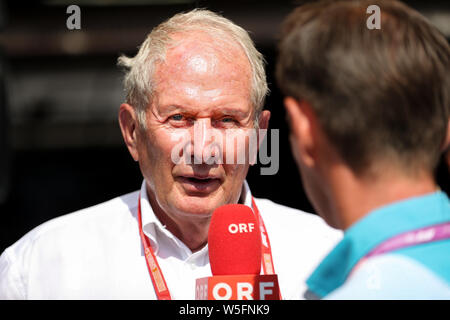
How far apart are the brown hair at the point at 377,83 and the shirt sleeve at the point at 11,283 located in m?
1.35

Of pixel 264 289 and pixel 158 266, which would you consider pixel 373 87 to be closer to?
pixel 264 289

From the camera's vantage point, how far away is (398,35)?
1188 mm

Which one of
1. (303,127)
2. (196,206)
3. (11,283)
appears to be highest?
(303,127)

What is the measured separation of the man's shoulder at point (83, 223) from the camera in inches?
88.6

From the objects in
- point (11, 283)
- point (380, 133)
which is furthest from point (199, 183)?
point (380, 133)

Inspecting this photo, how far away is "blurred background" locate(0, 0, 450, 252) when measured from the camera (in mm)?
4402

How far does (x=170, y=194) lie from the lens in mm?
2123

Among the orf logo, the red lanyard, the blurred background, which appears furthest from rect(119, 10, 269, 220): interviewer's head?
the blurred background

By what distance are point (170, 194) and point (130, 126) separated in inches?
13.8

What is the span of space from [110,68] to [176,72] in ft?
12.0

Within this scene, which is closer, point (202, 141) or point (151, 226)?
point (202, 141)

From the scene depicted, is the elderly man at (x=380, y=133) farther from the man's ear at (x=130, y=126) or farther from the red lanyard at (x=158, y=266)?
the man's ear at (x=130, y=126)

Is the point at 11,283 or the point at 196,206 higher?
the point at 196,206
